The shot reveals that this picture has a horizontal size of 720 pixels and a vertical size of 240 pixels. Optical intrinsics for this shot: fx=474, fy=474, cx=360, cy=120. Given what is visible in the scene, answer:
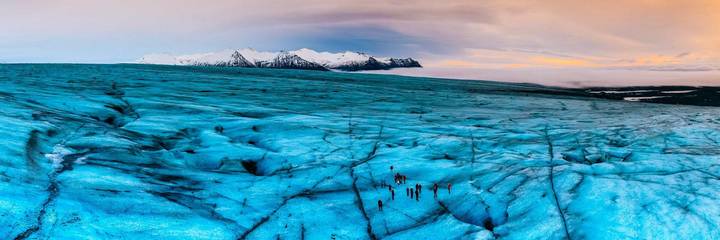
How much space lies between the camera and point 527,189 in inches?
313

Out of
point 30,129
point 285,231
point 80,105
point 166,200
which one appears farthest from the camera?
point 80,105

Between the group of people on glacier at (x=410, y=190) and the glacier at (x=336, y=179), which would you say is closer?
the glacier at (x=336, y=179)

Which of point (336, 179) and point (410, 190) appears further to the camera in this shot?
point (336, 179)

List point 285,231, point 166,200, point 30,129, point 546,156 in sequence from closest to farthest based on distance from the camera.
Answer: point 285,231 → point 166,200 → point 30,129 → point 546,156

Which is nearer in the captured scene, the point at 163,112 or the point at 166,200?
the point at 166,200

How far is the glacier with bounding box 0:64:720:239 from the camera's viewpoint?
642cm

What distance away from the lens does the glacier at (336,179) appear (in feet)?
21.1

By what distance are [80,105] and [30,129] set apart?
6.03m

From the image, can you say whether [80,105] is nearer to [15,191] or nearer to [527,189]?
[15,191]

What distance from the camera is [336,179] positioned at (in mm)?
9039

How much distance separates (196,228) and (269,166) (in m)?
3.71

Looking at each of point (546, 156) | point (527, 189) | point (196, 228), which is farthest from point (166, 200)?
point (546, 156)

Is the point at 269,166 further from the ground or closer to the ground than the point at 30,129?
closer to the ground

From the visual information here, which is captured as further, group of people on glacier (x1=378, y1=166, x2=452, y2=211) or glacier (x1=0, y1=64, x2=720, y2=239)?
group of people on glacier (x1=378, y1=166, x2=452, y2=211)
